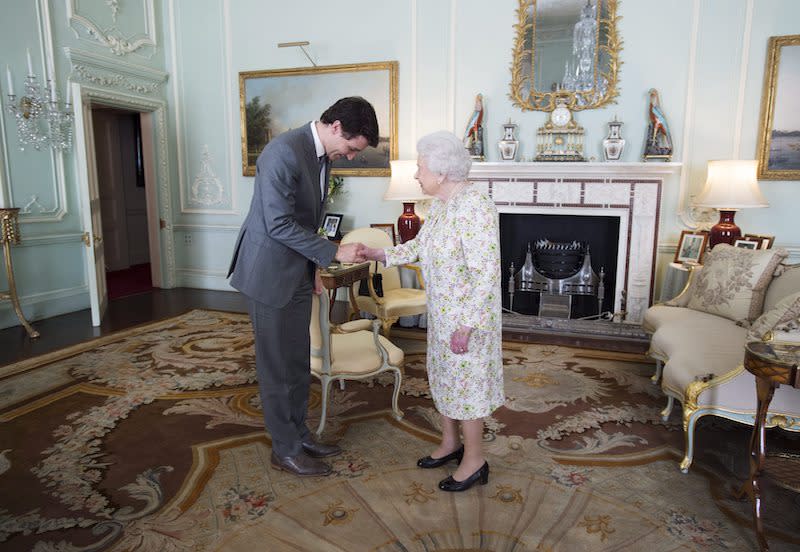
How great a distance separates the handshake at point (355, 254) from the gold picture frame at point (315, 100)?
3536mm

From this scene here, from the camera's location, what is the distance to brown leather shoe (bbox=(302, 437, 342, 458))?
267 centimetres

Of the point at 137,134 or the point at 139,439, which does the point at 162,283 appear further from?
the point at 139,439

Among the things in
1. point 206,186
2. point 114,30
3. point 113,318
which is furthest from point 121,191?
point 113,318

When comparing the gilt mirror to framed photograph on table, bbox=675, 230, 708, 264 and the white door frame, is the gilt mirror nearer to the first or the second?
framed photograph on table, bbox=675, 230, 708, 264

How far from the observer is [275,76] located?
631 centimetres

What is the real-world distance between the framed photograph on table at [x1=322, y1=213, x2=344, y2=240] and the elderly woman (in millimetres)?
3752

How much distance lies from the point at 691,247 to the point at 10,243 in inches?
232

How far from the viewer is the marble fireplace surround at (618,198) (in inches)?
198

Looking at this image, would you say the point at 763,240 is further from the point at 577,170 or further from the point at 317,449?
the point at 317,449

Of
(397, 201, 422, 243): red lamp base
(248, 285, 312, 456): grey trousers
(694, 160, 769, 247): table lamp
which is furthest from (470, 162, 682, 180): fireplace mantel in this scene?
(248, 285, 312, 456): grey trousers

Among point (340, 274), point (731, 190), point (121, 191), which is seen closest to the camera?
point (340, 274)

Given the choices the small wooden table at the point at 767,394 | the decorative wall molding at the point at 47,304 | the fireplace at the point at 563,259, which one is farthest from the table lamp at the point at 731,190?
the decorative wall molding at the point at 47,304

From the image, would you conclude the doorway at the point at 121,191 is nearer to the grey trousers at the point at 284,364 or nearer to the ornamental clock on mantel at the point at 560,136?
the ornamental clock on mantel at the point at 560,136

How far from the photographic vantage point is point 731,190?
440cm
